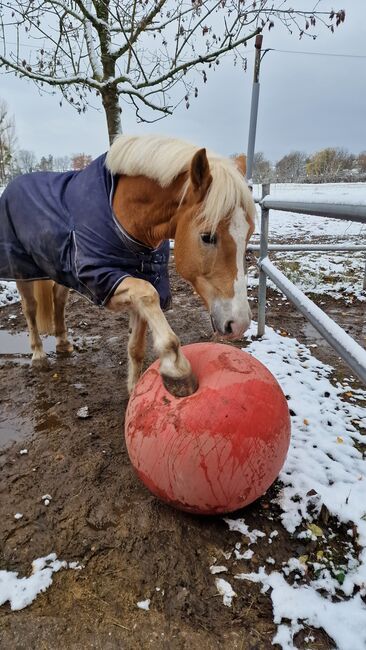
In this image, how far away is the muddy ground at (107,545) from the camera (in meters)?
1.30

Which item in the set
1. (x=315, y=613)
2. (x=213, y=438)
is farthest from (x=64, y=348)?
(x=315, y=613)

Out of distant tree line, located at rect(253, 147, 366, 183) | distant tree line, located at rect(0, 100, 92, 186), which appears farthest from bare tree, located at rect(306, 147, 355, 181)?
distant tree line, located at rect(0, 100, 92, 186)

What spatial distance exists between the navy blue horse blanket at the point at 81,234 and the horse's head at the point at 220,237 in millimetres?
459

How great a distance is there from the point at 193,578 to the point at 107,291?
1389mm

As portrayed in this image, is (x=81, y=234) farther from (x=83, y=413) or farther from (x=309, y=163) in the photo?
(x=309, y=163)

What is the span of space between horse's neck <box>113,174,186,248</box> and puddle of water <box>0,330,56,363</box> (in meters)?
1.91

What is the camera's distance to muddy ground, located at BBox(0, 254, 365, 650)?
130 cm

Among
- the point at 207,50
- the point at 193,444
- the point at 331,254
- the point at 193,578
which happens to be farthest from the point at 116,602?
the point at 331,254

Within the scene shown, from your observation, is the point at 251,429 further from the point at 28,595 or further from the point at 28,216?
the point at 28,216

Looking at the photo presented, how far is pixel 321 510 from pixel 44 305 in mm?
2963

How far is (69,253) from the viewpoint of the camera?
7.57 feet

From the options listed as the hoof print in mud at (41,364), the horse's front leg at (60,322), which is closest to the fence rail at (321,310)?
the horse's front leg at (60,322)

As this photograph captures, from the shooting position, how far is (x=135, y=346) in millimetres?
2846

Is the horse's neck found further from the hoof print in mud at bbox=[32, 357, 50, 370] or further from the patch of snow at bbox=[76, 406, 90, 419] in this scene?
the hoof print in mud at bbox=[32, 357, 50, 370]
